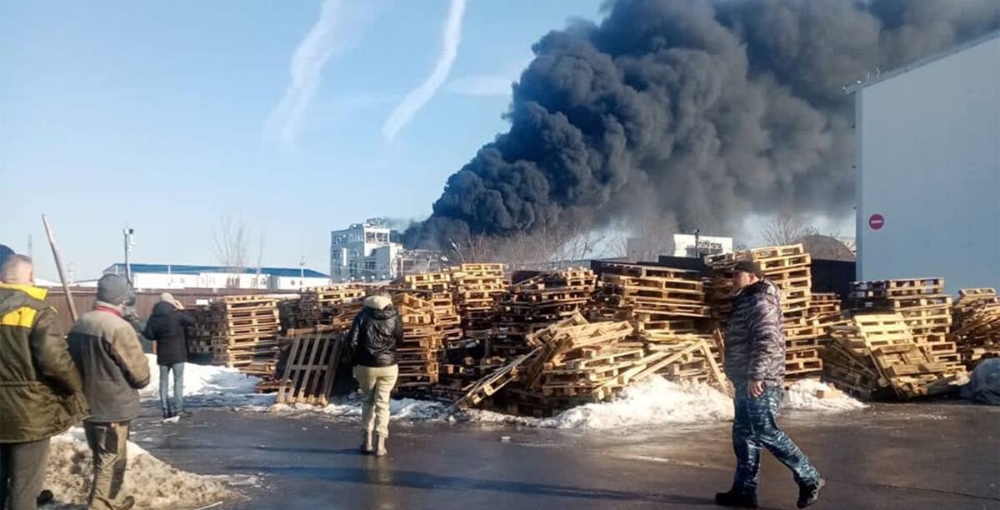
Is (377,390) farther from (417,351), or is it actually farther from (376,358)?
(417,351)

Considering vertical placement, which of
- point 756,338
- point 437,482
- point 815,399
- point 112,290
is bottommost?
point 437,482

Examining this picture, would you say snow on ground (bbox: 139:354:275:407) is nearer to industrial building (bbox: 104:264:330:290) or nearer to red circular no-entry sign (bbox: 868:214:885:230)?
red circular no-entry sign (bbox: 868:214:885:230)

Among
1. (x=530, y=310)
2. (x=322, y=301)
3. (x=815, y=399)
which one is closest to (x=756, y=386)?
(x=815, y=399)

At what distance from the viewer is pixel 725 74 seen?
1922 inches

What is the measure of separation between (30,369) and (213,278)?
2633 inches

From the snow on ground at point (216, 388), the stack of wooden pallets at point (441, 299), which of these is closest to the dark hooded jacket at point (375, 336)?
the stack of wooden pallets at point (441, 299)

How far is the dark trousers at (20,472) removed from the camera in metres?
5.24

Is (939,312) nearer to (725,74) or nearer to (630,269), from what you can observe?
(630,269)

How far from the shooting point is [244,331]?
62.8 ft

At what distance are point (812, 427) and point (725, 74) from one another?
40.5 metres

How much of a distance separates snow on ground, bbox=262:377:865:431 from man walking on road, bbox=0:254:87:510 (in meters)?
6.76

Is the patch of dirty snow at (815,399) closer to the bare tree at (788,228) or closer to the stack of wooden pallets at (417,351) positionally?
the stack of wooden pallets at (417,351)

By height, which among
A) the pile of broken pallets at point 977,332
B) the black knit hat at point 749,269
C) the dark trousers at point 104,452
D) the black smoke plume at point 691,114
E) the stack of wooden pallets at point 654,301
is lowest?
the dark trousers at point 104,452

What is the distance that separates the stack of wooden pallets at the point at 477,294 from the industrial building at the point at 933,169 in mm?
14054
